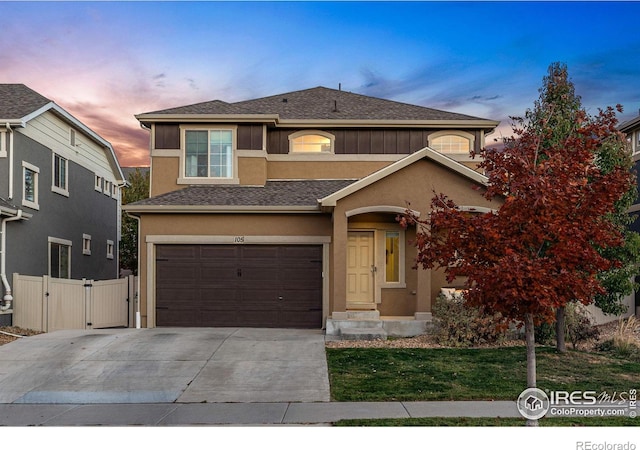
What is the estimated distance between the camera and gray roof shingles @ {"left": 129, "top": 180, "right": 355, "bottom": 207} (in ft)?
57.0

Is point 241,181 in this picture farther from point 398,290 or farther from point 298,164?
point 398,290

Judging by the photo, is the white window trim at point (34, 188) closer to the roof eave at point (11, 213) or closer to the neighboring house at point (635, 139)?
the roof eave at point (11, 213)

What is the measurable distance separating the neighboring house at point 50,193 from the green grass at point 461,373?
35.7 feet

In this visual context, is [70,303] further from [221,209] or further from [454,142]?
[454,142]

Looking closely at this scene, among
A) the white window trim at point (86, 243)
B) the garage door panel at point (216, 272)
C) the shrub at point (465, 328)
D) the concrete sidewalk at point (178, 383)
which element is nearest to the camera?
the concrete sidewalk at point (178, 383)

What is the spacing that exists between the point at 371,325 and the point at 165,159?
8.75m

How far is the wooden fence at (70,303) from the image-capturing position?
1719 cm

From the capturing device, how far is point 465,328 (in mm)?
14297

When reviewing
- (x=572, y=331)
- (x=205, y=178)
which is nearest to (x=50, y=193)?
(x=205, y=178)

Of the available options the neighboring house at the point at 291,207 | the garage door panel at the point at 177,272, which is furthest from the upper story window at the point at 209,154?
the garage door panel at the point at 177,272

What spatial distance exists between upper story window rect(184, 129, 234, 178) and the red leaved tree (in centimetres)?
1202

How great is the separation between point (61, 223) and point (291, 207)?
9768 millimetres

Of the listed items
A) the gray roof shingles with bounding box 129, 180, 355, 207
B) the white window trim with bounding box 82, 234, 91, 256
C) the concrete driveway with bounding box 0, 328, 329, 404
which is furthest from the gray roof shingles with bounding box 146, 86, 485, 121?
the concrete driveway with bounding box 0, 328, 329, 404
